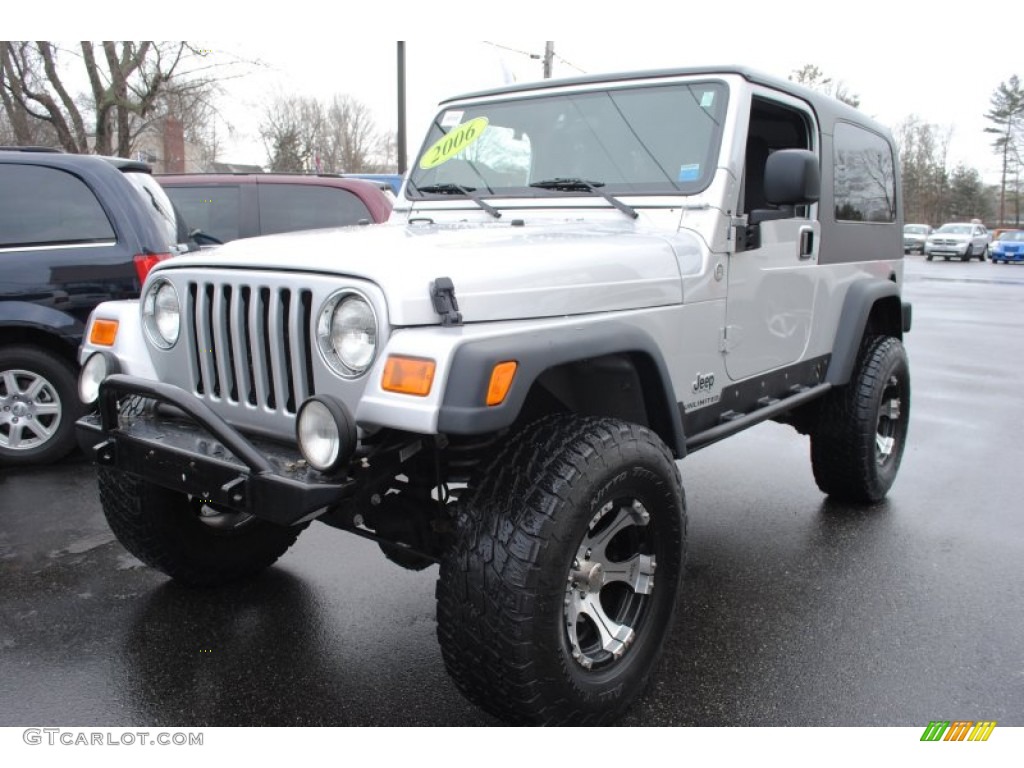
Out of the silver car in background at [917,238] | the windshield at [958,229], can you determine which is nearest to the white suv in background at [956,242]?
the windshield at [958,229]

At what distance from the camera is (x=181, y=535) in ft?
10.9

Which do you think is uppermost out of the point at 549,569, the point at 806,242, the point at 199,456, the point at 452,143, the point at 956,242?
the point at 956,242

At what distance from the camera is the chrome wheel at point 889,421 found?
486cm

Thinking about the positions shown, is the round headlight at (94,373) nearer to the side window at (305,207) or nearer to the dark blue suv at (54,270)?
the dark blue suv at (54,270)

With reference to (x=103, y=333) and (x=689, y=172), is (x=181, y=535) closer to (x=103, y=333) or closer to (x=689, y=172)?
(x=103, y=333)

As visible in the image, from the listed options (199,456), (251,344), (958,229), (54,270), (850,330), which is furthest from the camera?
(958,229)

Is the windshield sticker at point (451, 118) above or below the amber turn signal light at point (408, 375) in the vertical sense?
above

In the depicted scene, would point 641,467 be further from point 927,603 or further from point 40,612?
point 40,612

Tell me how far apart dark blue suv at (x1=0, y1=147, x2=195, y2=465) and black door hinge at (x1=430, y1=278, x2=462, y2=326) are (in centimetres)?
366

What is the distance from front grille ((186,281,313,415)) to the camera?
7.93 ft

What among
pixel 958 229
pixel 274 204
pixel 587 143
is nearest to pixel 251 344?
pixel 587 143

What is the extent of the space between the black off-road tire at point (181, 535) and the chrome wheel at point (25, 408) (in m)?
2.35

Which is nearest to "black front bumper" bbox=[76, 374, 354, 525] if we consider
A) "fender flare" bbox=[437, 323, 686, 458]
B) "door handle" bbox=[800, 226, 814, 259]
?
"fender flare" bbox=[437, 323, 686, 458]

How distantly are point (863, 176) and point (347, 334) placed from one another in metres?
3.48
